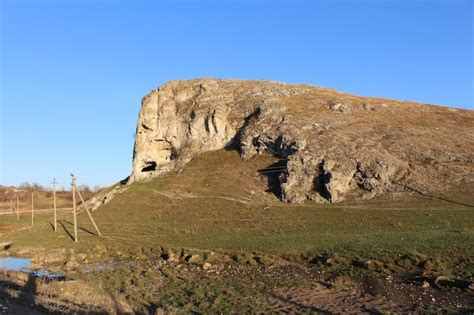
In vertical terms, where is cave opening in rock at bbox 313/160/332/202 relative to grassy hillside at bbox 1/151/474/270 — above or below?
above

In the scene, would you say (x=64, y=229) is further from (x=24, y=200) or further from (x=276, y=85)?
(x=24, y=200)

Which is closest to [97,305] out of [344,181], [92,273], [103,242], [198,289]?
[198,289]

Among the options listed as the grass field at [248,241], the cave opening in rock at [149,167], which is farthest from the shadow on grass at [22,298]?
the cave opening in rock at [149,167]

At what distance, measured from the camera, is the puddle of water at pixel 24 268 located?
31.5m

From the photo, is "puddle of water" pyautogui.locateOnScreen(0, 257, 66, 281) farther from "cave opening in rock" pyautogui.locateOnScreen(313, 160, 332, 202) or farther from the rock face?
"cave opening in rock" pyautogui.locateOnScreen(313, 160, 332, 202)

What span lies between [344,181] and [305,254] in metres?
19.0

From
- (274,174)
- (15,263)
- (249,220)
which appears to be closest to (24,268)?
(15,263)

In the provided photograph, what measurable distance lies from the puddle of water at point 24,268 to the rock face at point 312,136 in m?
24.8

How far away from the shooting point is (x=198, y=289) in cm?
2459

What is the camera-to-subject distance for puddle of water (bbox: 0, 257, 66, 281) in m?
31.5

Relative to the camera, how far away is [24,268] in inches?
1419

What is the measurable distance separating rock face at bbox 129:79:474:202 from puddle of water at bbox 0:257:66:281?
24.8 meters

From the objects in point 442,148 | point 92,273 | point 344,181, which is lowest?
point 92,273

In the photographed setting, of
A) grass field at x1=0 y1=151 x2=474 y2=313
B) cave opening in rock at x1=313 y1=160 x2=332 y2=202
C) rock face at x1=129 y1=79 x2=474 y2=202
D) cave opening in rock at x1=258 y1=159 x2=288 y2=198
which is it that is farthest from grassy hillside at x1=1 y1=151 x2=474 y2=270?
rock face at x1=129 y1=79 x2=474 y2=202
